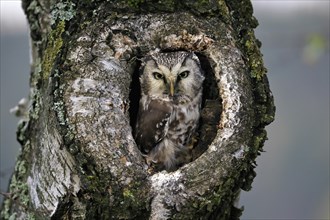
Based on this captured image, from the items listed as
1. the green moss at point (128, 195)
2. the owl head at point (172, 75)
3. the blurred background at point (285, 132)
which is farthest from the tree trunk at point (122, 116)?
the blurred background at point (285, 132)

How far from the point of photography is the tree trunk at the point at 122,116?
3.62m

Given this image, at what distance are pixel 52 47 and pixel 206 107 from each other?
89 cm

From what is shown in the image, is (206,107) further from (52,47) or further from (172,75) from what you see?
(52,47)

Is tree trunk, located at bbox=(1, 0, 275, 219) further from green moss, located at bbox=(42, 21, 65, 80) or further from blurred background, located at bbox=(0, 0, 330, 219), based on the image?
blurred background, located at bbox=(0, 0, 330, 219)

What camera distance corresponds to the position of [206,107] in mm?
4270

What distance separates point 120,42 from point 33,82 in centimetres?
64

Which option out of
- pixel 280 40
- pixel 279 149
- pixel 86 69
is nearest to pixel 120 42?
pixel 86 69

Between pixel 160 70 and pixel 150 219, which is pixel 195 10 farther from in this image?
pixel 150 219

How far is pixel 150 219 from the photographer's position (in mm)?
3594

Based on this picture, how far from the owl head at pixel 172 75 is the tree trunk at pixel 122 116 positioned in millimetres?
217

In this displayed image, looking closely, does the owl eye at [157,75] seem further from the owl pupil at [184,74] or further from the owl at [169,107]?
the owl pupil at [184,74]

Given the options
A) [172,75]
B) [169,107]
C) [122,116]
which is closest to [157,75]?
[172,75]

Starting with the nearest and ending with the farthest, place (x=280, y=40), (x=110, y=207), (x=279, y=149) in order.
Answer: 1. (x=110, y=207)
2. (x=280, y=40)
3. (x=279, y=149)

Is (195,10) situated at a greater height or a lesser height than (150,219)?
greater
